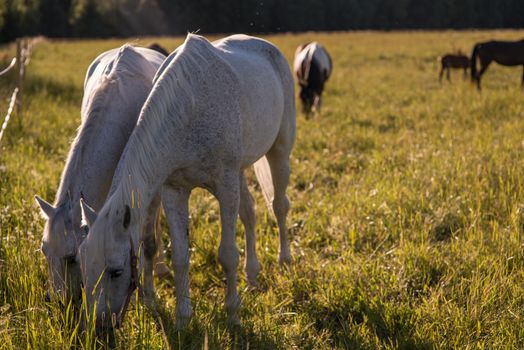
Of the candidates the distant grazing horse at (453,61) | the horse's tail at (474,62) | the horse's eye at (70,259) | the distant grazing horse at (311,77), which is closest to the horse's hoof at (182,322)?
the horse's eye at (70,259)

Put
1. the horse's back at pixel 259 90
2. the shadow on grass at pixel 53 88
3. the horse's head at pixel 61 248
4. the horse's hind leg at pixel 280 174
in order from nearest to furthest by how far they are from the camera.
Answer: the horse's head at pixel 61 248, the horse's back at pixel 259 90, the horse's hind leg at pixel 280 174, the shadow on grass at pixel 53 88

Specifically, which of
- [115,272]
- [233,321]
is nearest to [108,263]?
[115,272]

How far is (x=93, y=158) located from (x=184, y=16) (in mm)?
46737

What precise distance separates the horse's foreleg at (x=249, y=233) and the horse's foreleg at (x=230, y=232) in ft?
1.56

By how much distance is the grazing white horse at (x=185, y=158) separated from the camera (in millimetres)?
2322

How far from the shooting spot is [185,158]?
9.37 feet

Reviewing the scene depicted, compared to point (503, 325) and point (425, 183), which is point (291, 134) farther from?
point (503, 325)

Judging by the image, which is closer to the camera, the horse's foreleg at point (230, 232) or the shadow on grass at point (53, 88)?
the horse's foreleg at point (230, 232)

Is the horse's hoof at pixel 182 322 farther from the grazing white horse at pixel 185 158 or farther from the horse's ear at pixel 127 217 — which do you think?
the horse's ear at pixel 127 217

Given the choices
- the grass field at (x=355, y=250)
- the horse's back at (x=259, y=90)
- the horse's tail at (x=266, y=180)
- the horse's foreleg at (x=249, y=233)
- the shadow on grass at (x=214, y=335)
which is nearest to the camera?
the shadow on grass at (x=214, y=335)

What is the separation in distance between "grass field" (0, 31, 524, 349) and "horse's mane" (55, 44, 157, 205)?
66 centimetres

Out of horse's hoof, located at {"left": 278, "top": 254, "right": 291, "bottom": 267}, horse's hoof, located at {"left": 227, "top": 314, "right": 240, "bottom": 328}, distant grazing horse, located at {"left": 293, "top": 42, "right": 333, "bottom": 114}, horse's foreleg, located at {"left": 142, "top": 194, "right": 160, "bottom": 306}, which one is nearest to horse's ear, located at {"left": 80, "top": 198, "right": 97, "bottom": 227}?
horse's hoof, located at {"left": 227, "top": 314, "right": 240, "bottom": 328}

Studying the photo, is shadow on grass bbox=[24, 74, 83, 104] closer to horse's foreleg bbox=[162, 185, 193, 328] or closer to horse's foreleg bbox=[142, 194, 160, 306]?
horse's foreleg bbox=[142, 194, 160, 306]

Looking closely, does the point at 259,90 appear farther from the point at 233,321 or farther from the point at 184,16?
the point at 184,16
